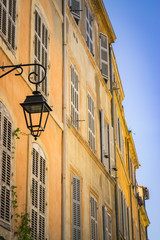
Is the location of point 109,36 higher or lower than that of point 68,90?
higher

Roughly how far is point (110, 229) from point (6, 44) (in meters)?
9.42

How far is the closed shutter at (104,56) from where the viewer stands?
66.6 feet

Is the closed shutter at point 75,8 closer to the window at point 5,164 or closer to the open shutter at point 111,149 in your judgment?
the open shutter at point 111,149

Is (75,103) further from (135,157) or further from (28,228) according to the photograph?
(135,157)

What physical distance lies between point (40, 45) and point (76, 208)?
13.5 feet

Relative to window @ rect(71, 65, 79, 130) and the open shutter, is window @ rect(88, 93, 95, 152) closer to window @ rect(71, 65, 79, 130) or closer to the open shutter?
window @ rect(71, 65, 79, 130)

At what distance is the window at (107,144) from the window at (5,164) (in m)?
8.45

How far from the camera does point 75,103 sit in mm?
15219

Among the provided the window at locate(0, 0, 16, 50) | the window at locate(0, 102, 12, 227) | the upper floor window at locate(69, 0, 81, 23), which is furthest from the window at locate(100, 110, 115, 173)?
the window at locate(0, 102, 12, 227)

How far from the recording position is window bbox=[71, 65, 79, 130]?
14833mm

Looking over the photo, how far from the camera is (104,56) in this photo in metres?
20.6

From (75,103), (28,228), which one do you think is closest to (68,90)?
(75,103)

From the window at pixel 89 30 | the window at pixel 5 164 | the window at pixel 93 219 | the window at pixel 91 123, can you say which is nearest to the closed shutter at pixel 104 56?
the window at pixel 89 30

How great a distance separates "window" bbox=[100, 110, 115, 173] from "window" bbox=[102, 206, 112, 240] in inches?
64.8
